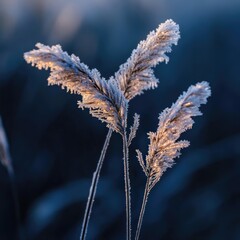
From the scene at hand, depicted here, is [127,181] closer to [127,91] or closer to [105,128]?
[127,91]

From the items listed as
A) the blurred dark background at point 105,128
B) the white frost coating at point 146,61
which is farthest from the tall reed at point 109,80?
the blurred dark background at point 105,128

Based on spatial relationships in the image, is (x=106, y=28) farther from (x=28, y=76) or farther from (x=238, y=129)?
(x=238, y=129)

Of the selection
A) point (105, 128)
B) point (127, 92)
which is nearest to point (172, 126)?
point (127, 92)

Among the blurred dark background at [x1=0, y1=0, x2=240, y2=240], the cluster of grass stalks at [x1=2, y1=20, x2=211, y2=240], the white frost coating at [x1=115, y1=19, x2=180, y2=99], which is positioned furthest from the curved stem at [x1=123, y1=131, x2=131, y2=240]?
the blurred dark background at [x1=0, y1=0, x2=240, y2=240]

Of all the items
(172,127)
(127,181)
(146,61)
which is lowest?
(127,181)

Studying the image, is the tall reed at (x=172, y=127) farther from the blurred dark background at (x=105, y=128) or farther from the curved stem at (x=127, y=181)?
the blurred dark background at (x=105, y=128)

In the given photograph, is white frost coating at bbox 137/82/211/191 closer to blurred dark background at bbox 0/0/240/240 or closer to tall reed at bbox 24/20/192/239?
tall reed at bbox 24/20/192/239
